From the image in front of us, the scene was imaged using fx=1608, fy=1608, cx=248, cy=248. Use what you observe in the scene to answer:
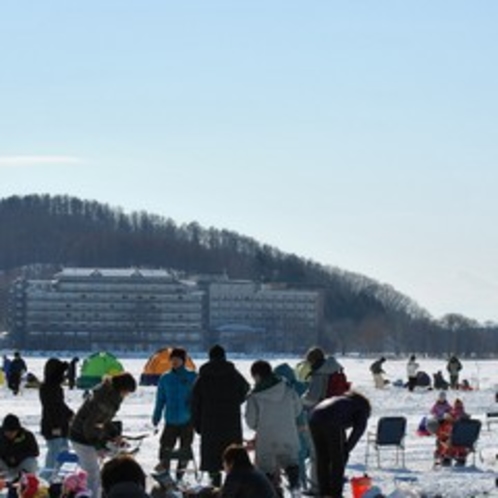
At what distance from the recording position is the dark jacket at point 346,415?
1220cm

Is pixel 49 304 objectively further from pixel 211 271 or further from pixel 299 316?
pixel 211 271

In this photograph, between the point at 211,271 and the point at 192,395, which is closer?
→ the point at 192,395

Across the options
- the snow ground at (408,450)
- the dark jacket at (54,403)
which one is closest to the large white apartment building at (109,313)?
the snow ground at (408,450)

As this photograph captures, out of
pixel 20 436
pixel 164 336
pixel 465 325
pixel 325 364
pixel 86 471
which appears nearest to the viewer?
pixel 86 471

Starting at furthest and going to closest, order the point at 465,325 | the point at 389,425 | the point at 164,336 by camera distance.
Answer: the point at 465,325
the point at 164,336
the point at 389,425

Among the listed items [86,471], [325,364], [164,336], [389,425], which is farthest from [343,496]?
[164,336]

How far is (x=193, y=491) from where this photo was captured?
424 inches

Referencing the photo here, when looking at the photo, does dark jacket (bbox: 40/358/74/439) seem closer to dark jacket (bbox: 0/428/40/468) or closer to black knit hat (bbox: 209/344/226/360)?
dark jacket (bbox: 0/428/40/468)

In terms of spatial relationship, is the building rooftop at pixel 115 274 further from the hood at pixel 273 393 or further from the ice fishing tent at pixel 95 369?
the hood at pixel 273 393

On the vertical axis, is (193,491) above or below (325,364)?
below

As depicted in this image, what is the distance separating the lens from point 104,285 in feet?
517

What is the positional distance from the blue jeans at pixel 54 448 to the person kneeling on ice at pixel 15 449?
125cm

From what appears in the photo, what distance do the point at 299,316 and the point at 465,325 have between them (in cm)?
2621

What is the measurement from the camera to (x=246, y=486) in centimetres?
952
